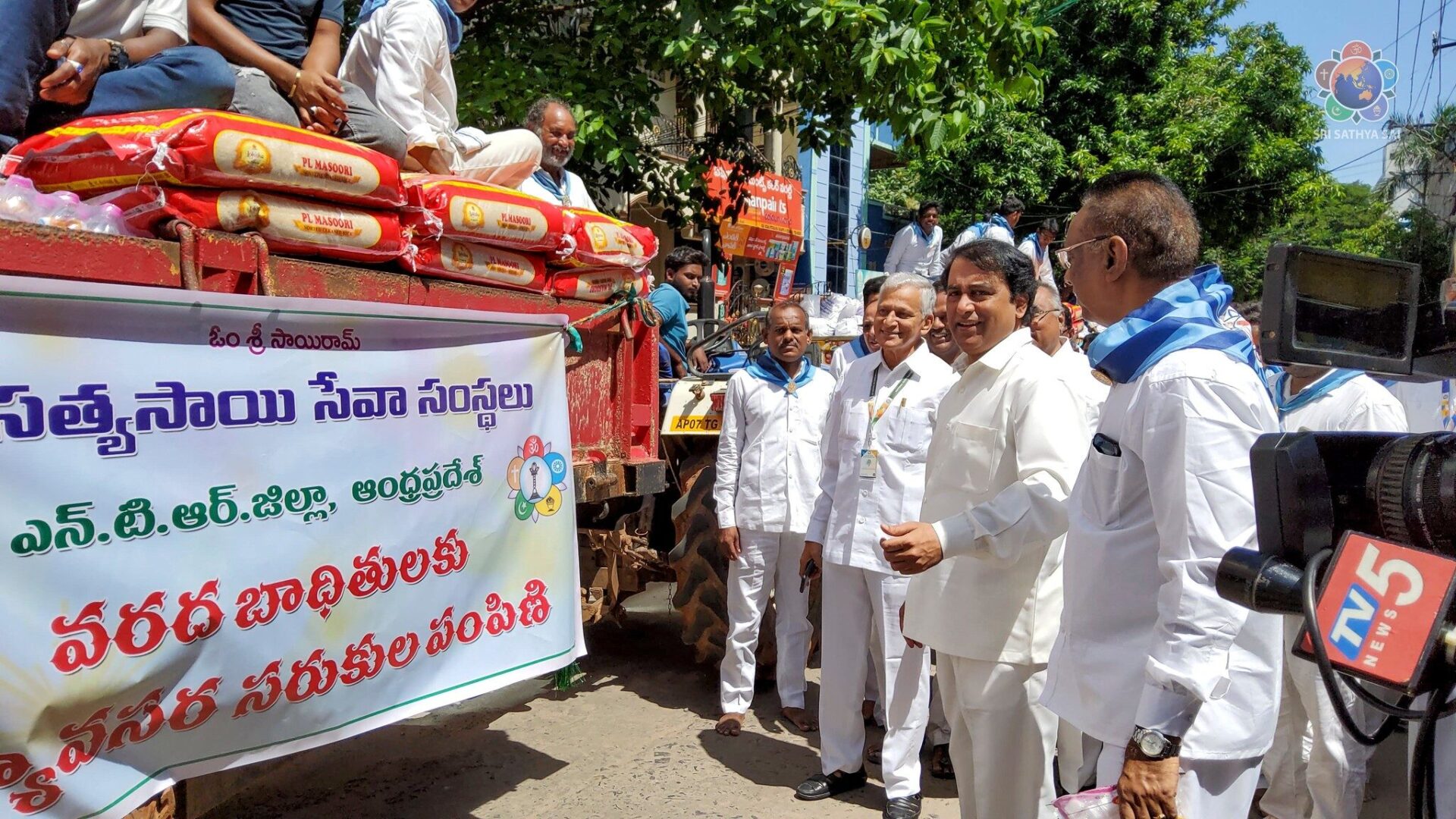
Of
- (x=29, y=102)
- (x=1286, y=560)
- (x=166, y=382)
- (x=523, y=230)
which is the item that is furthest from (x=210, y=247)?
(x=1286, y=560)

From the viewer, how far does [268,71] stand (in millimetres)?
3504

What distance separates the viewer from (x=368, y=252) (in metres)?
2.95

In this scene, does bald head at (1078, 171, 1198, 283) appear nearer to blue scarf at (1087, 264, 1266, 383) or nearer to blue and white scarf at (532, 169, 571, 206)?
blue scarf at (1087, 264, 1266, 383)

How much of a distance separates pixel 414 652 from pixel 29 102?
1792 mm

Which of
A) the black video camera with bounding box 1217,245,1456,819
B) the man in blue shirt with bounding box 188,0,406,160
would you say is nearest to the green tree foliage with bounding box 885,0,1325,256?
the man in blue shirt with bounding box 188,0,406,160

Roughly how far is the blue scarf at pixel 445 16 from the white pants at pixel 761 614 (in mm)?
2535

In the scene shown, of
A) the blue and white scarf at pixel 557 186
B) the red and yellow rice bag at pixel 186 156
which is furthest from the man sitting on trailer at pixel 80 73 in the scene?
the blue and white scarf at pixel 557 186

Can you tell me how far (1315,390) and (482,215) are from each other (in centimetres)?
322

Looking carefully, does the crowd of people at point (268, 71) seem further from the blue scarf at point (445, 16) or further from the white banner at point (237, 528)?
the white banner at point (237, 528)

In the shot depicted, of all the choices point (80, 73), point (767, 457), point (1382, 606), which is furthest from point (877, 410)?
point (1382, 606)

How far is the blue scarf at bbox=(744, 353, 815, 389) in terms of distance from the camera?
5.09 m

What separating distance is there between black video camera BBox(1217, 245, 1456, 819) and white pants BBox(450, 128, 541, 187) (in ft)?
9.93

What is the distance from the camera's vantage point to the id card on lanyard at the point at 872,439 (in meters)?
4.21

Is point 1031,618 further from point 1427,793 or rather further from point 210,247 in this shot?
point 210,247
